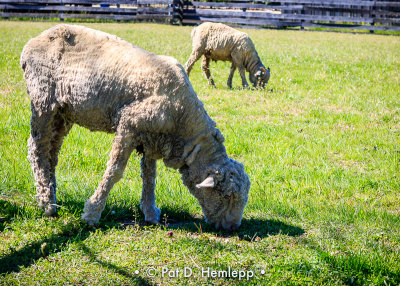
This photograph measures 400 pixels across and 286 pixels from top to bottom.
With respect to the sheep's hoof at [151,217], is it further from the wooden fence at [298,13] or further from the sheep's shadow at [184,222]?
the wooden fence at [298,13]

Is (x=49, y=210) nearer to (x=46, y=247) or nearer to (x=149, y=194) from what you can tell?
(x=46, y=247)

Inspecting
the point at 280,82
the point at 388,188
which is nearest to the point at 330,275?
the point at 388,188

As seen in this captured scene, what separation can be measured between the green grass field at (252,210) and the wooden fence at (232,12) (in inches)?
799

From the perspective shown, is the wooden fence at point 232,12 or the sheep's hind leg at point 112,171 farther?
the wooden fence at point 232,12

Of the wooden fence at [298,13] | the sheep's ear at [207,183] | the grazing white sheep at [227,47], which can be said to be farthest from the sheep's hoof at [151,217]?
the wooden fence at [298,13]

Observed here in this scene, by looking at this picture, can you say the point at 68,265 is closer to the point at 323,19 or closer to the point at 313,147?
the point at 313,147

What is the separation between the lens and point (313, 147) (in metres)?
7.05

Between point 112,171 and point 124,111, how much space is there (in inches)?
22.1

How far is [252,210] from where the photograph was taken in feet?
15.9

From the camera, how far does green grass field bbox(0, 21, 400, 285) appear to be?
3.57 meters

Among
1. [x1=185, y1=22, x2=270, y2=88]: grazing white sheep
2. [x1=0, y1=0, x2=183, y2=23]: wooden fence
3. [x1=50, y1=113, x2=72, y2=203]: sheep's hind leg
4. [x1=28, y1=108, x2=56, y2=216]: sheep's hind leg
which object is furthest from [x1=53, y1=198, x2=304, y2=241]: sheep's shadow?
[x1=0, y1=0, x2=183, y2=23]: wooden fence

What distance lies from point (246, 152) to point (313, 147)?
118cm

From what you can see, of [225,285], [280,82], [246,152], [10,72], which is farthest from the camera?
[280,82]

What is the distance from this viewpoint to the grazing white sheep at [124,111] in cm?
392
